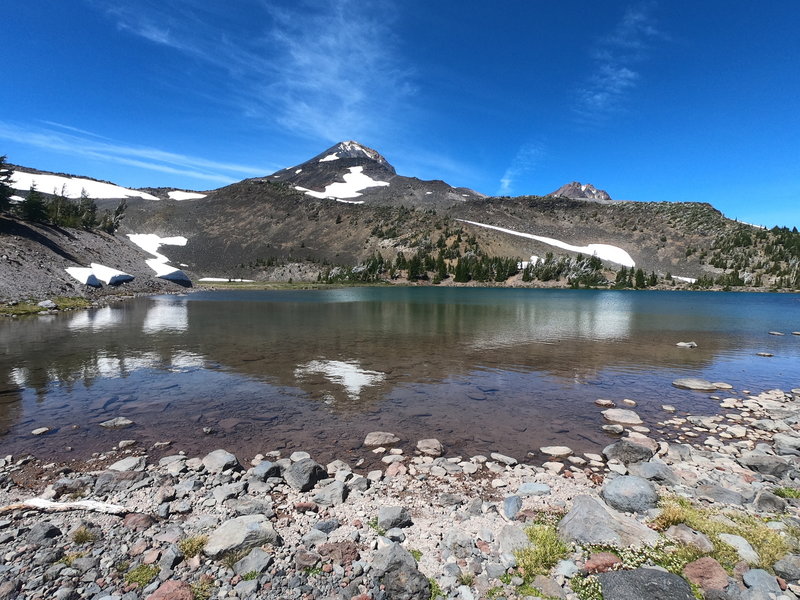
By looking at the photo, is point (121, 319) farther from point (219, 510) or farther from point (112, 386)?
→ point (219, 510)

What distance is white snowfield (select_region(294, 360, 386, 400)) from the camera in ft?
59.0

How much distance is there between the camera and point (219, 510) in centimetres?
774

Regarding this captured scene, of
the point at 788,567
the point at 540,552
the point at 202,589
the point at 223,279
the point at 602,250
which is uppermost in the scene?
the point at 602,250

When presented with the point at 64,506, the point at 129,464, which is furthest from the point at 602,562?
the point at 129,464

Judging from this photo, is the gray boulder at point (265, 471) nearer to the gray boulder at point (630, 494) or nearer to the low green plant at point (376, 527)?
the low green plant at point (376, 527)

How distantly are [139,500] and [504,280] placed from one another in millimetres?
139990

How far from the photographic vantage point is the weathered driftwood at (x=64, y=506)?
7477 mm

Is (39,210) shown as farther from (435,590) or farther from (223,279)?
(435,590)

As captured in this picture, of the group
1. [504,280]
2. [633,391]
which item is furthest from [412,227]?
[633,391]

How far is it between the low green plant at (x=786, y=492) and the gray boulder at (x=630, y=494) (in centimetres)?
235

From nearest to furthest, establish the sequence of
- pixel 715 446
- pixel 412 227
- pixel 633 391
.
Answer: pixel 715 446 < pixel 633 391 < pixel 412 227

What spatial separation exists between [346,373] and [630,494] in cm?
1442

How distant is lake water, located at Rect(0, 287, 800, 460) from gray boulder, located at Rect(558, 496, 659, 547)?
3.95 meters

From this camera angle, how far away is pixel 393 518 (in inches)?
285
